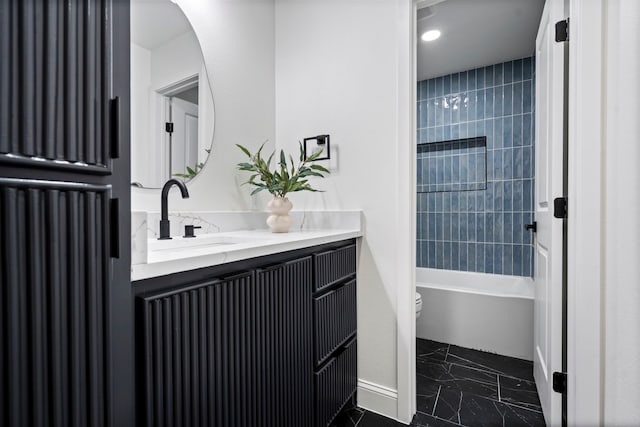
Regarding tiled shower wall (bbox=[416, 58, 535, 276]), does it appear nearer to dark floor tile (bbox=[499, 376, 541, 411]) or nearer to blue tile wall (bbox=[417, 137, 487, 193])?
blue tile wall (bbox=[417, 137, 487, 193])

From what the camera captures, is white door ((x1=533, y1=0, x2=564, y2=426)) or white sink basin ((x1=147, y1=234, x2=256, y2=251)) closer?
white sink basin ((x1=147, y1=234, x2=256, y2=251))

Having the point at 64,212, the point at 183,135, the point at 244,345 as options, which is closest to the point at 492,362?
the point at 244,345

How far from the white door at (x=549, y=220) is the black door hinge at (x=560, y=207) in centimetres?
2

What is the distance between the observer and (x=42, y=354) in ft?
1.53

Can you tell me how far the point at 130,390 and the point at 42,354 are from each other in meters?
0.21

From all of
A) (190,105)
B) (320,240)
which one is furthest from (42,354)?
(190,105)

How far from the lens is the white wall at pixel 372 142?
1.60m

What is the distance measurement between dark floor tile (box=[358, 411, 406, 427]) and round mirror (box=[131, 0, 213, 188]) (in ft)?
4.85

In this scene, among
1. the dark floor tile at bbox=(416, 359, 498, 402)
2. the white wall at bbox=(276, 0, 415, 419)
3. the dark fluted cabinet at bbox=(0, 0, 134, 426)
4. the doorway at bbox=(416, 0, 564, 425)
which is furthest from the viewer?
the doorway at bbox=(416, 0, 564, 425)

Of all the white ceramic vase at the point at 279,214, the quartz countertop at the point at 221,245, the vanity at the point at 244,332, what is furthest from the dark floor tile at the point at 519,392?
the white ceramic vase at the point at 279,214

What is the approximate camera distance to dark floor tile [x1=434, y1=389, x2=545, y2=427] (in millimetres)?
1527

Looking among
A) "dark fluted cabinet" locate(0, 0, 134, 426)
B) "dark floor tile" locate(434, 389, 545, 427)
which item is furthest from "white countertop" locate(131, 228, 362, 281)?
"dark floor tile" locate(434, 389, 545, 427)

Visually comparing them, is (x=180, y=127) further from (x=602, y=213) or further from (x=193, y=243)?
(x=602, y=213)

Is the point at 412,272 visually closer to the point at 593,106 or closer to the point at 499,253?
the point at 593,106
